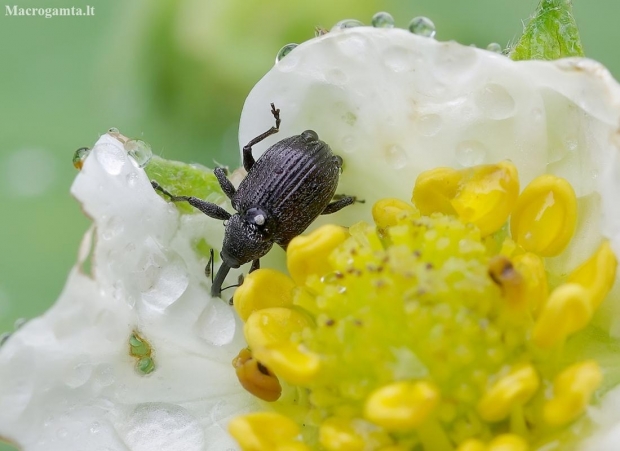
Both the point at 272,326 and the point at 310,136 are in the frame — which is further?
the point at 310,136

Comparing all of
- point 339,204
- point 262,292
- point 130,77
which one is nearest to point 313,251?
point 262,292

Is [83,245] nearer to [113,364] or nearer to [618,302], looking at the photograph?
[113,364]

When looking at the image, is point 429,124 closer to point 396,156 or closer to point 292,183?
point 396,156

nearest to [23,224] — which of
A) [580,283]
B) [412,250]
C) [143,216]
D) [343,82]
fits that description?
[143,216]

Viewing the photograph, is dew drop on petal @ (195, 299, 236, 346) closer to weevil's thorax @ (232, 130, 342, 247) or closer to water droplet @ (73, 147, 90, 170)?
weevil's thorax @ (232, 130, 342, 247)

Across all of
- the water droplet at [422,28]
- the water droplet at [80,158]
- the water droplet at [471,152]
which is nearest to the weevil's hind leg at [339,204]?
the water droplet at [471,152]

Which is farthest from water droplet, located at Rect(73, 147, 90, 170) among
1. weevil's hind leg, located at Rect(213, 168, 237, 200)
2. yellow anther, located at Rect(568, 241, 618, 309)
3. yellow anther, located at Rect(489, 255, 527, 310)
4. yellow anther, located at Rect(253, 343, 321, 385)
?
yellow anther, located at Rect(568, 241, 618, 309)
